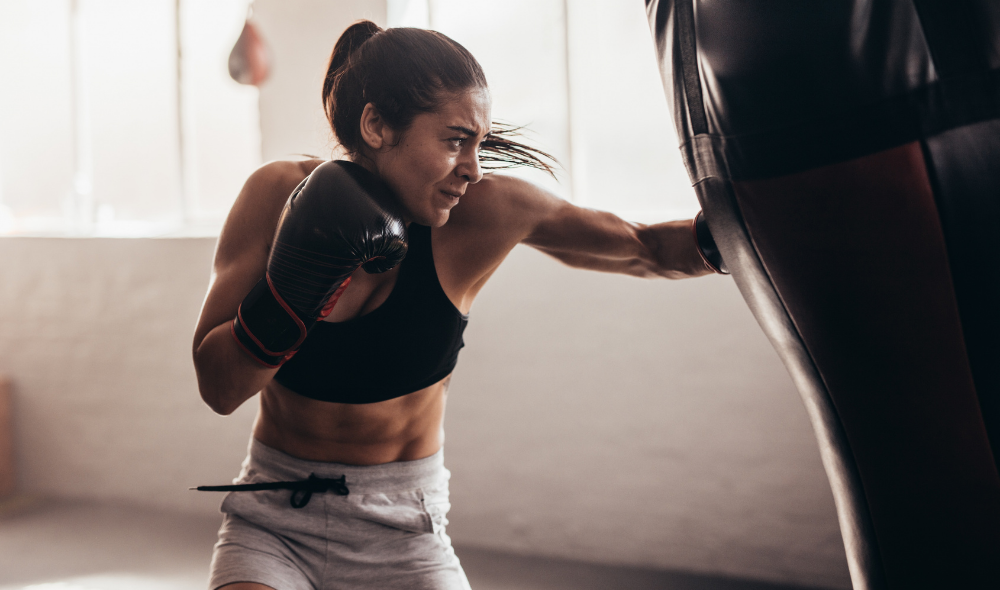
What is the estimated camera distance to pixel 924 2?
49 centimetres

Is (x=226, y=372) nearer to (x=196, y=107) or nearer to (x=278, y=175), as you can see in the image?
(x=278, y=175)

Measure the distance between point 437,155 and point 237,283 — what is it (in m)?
0.38

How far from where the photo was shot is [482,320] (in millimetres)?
2498

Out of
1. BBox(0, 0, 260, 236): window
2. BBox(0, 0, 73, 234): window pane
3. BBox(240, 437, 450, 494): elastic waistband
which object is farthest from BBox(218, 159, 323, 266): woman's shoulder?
BBox(0, 0, 73, 234): window pane

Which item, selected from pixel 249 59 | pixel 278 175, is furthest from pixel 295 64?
pixel 278 175

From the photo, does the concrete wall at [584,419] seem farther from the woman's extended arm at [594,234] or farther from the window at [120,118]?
the woman's extended arm at [594,234]

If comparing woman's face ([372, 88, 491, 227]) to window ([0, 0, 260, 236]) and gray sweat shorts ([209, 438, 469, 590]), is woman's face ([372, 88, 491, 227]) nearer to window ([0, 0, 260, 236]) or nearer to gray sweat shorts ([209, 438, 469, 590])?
gray sweat shorts ([209, 438, 469, 590])

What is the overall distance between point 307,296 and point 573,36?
1803mm

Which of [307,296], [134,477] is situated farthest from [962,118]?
[134,477]

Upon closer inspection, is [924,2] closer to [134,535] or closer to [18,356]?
[134,535]

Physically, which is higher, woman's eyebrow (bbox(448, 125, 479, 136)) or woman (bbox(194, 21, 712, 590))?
woman's eyebrow (bbox(448, 125, 479, 136))

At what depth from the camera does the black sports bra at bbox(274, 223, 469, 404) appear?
1.20m

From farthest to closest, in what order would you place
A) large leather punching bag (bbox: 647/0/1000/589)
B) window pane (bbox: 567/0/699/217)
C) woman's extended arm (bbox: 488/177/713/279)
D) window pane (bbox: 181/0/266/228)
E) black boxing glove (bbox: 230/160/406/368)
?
1. window pane (bbox: 181/0/266/228)
2. window pane (bbox: 567/0/699/217)
3. woman's extended arm (bbox: 488/177/713/279)
4. black boxing glove (bbox: 230/160/406/368)
5. large leather punching bag (bbox: 647/0/1000/589)

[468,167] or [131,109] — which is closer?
[468,167]
